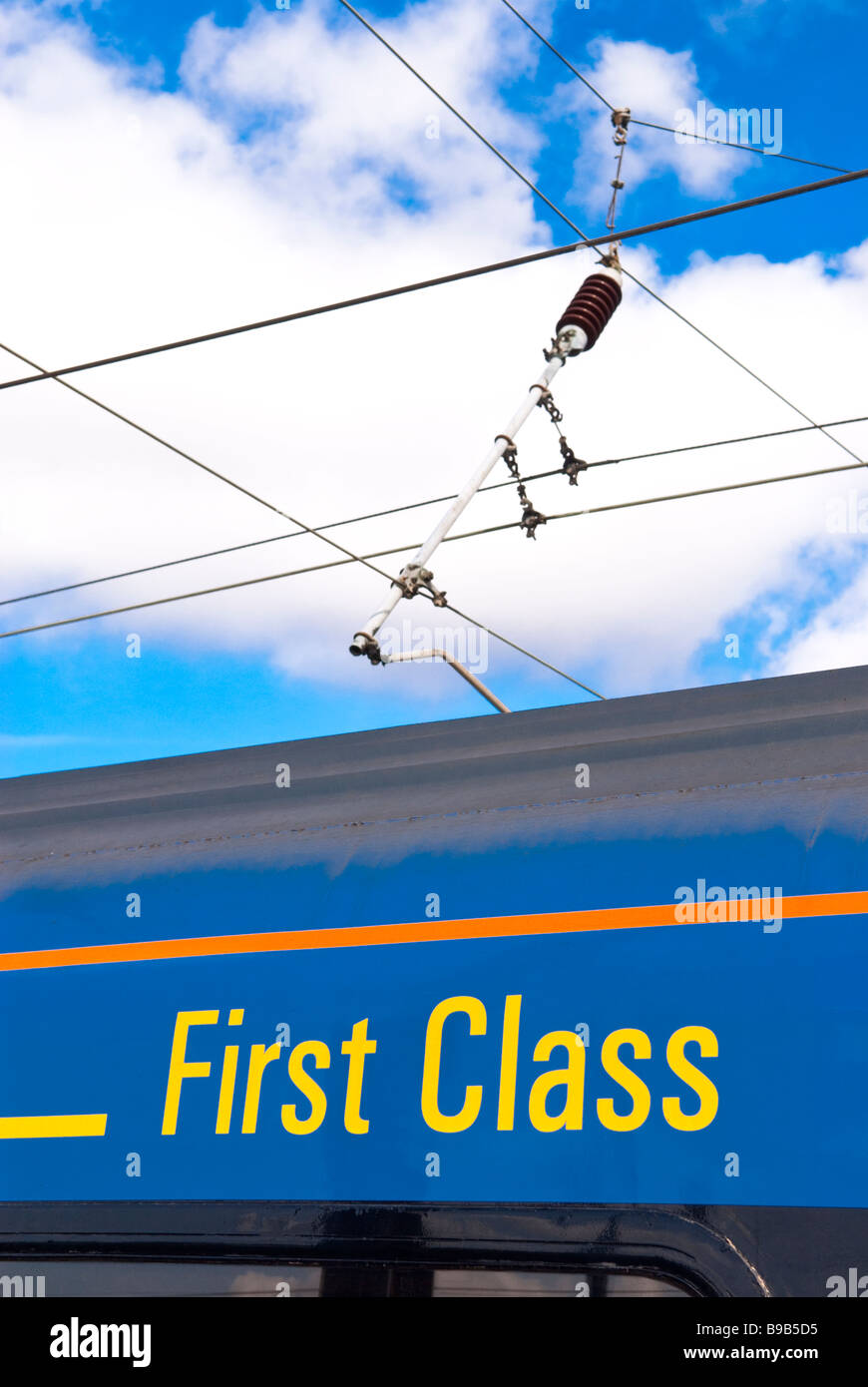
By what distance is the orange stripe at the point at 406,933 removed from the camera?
281cm

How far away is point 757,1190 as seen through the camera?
258 cm

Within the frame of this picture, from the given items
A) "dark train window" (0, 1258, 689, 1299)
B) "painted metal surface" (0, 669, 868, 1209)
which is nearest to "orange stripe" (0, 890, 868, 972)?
"painted metal surface" (0, 669, 868, 1209)

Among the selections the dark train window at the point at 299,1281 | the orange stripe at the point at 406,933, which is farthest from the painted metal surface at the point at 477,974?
the dark train window at the point at 299,1281

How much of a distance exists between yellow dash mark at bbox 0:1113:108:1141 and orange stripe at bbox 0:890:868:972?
16.0 inches

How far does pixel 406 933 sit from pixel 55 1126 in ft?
3.51

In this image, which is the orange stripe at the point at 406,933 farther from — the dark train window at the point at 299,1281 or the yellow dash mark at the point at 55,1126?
the dark train window at the point at 299,1281

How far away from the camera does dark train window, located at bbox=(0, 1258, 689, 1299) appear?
2654 millimetres

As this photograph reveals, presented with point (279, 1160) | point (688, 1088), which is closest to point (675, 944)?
point (688, 1088)

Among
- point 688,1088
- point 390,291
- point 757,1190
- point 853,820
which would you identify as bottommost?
point 757,1190

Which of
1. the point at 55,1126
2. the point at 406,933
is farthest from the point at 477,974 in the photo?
the point at 55,1126

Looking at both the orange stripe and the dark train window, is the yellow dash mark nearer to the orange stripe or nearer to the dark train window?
the dark train window
